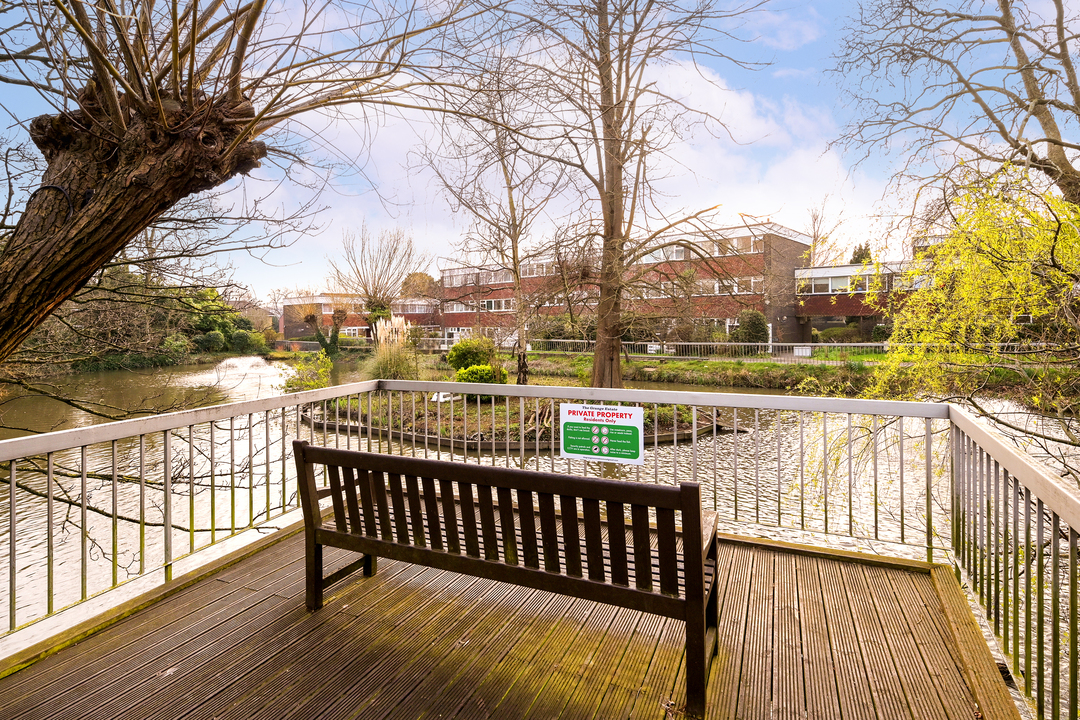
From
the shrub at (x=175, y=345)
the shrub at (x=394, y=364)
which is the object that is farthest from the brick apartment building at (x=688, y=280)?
the shrub at (x=175, y=345)

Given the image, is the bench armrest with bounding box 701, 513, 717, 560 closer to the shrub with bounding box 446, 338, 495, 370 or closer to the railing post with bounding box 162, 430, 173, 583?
the railing post with bounding box 162, 430, 173, 583

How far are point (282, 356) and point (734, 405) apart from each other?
11.8m

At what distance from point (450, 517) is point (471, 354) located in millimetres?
12461

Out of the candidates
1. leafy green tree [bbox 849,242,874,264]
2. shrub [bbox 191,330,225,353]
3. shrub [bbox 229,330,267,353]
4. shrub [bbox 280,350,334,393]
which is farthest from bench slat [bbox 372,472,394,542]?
shrub [bbox 280,350,334,393]

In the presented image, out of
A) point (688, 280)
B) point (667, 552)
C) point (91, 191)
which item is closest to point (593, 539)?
point (667, 552)

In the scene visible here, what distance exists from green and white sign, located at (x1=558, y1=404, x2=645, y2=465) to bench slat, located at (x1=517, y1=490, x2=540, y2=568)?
1677 millimetres

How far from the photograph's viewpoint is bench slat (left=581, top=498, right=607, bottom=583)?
68.7 inches

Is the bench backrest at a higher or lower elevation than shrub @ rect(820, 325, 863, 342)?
lower

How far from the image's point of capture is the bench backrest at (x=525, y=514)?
5.54 ft

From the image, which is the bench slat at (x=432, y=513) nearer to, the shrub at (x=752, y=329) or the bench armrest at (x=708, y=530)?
the bench armrest at (x=708, y=530)

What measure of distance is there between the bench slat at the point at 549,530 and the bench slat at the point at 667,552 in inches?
13.5

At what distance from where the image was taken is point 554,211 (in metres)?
9.20

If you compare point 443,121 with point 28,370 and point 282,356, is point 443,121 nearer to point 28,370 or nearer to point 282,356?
point 28,370

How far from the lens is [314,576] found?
2.42 metres
